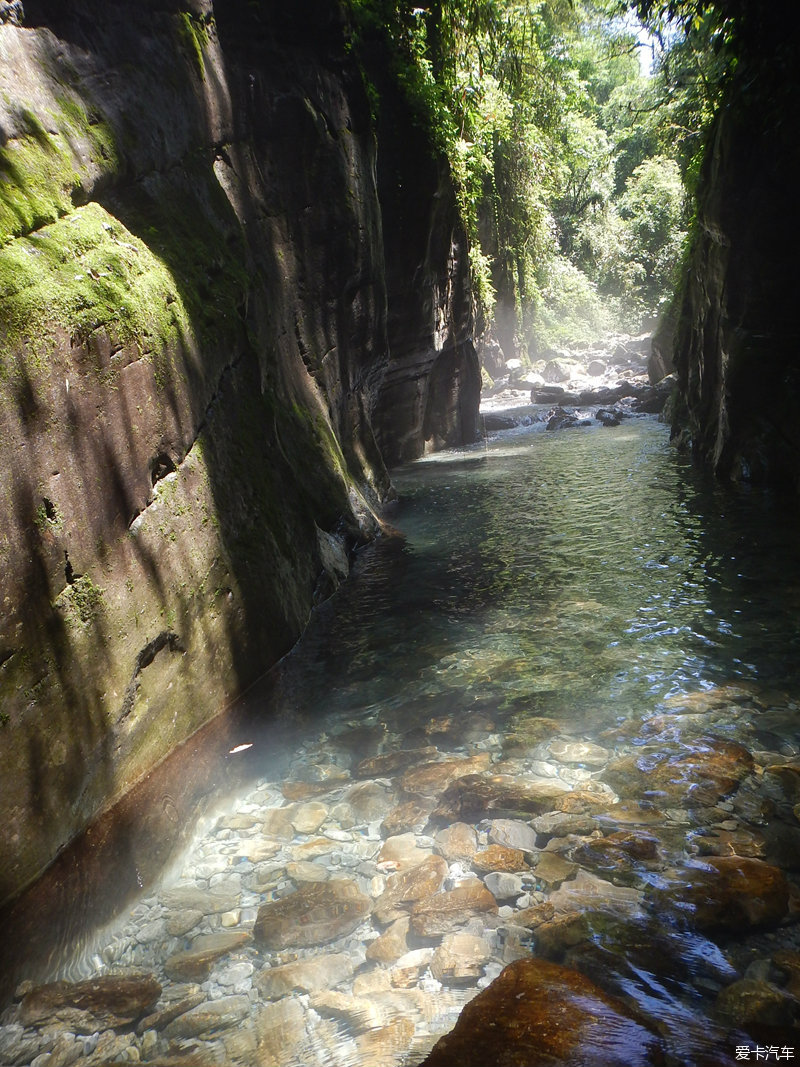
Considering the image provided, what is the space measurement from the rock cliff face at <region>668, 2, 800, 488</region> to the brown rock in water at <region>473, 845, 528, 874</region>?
9.86 meters

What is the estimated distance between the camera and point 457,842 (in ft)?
13.4

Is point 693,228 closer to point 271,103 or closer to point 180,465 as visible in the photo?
point 271,103

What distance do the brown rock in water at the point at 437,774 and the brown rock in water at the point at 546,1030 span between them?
71.7 inches

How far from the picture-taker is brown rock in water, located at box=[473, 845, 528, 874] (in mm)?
3803

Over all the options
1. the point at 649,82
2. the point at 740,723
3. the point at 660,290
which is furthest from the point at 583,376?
Answer: the point at 740,723

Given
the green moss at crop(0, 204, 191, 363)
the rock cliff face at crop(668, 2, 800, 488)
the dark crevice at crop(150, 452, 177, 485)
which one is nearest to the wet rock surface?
the dark crevice at crop(150, 452, 177, 485)

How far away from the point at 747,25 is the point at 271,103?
6848 mm

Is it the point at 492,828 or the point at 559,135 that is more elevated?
the point at 559,135

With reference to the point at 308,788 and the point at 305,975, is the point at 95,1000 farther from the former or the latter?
the point at 308,788

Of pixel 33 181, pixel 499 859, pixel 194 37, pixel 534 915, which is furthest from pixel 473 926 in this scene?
pixel 194 37

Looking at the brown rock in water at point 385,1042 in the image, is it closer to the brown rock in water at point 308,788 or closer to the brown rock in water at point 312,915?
the brown rock in water at point 312,915

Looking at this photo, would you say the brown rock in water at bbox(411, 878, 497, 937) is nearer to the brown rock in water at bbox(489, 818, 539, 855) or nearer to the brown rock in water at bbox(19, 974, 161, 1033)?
the brown rock in water at bbox(489, 818, 539, 855)

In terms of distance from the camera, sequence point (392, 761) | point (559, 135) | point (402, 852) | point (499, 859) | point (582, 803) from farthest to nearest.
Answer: point (559, 135) < point (392, 761) < point (582, 803) < point (402, 852) < point (499, 859)

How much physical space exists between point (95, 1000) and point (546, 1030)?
200 cm
